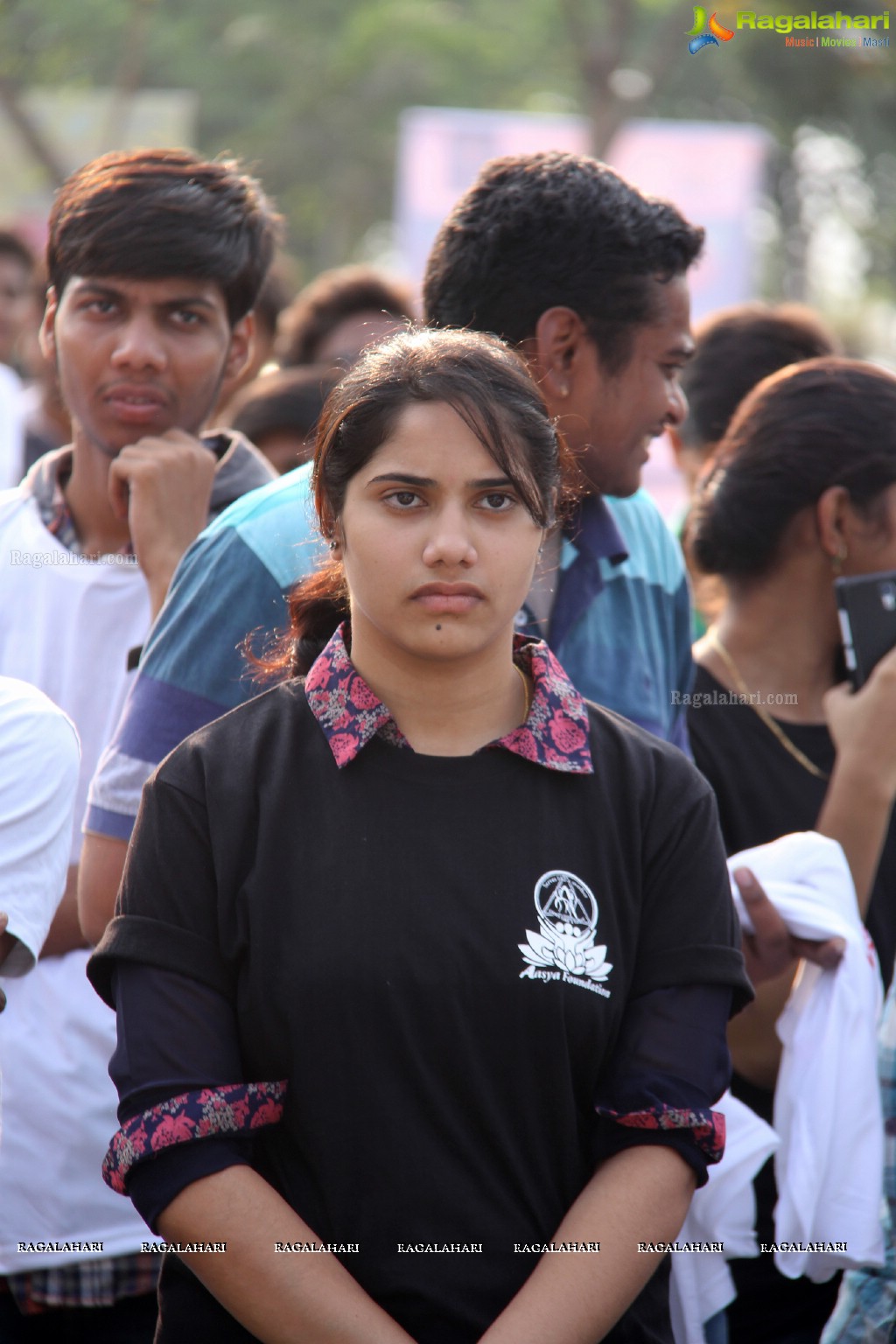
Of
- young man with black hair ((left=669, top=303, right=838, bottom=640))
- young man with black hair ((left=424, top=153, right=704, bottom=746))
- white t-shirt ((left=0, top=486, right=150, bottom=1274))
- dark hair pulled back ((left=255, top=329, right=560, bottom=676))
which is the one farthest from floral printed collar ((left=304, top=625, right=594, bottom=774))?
young man with black hair ((left=669, top=303, right=838, bottom=640))

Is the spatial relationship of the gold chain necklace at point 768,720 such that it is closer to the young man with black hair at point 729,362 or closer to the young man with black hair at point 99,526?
the young man with black hair at point 99,526

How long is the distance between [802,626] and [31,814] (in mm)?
1576

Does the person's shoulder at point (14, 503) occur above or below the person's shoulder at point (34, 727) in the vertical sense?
above

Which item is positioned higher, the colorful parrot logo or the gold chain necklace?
the colorful parrot logo

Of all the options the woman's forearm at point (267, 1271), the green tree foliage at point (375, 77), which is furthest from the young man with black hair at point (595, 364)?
the green tree foliage at point (375, 77)

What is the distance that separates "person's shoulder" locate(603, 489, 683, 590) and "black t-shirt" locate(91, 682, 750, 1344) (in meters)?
0.83

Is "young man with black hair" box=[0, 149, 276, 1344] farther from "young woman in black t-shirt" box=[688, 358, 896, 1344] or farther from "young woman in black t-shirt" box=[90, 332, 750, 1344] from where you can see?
"young woman in black t-shirt" box=[688, 358, 896, 1344]

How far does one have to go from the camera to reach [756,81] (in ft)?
51.9

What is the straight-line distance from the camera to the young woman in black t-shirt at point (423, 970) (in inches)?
68.2

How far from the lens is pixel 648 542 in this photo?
271 centimetres

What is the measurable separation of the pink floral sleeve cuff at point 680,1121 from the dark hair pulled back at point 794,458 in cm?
140

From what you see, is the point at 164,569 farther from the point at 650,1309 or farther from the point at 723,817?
the point at 650,1309

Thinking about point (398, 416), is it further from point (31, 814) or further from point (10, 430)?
point (10, 430)

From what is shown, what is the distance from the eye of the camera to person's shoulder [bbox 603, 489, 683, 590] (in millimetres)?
2646
